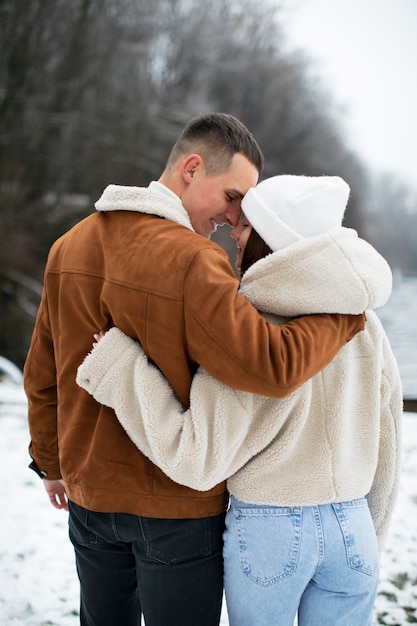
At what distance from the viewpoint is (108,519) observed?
1.46 meters

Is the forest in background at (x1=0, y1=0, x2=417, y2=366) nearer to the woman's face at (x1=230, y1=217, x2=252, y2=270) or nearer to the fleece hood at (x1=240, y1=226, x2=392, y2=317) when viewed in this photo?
the woman's face at (x1=230, y1=217, x2=252, y2=270)

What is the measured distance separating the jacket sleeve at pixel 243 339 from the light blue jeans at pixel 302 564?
1.10 feet

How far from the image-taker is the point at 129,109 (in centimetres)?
1853

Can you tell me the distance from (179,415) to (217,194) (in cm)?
67

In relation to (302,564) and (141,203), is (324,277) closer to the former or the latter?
(141,203)

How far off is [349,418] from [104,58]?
19527mm

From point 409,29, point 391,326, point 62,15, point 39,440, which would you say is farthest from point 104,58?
point 409,29

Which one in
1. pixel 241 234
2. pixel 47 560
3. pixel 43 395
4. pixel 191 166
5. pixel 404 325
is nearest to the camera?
pixel 241 234

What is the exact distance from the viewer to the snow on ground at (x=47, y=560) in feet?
8.75

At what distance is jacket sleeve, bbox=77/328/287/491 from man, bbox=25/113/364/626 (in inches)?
2.0

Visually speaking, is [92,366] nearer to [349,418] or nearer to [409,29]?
[349,418]

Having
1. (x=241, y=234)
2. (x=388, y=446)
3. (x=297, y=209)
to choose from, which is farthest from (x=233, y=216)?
(x=388, y=446)

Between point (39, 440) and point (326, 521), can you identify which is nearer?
point (326, 521)

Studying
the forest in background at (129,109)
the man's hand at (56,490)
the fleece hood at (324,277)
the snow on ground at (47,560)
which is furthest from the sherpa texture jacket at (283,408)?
the forest in background at (129,109)
